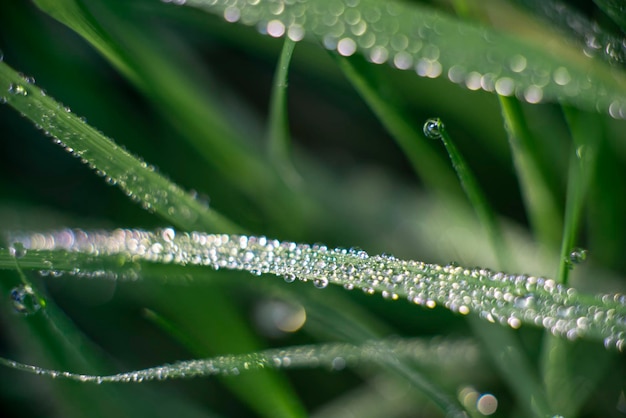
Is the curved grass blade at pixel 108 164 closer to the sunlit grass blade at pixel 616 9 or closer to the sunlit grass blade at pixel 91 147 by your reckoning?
the sunlit grass blade at pixel 91 147

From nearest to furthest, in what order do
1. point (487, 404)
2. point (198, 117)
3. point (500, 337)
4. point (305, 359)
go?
1. point (305, 359)
2. point (500, 337)
3. point (487, 404)
4. point (198, 117)

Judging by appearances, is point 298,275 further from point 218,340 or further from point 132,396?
point 218,340

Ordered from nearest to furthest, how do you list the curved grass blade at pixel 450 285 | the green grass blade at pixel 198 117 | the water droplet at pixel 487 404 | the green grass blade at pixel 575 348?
the curved grass blade at pixel 450 285, the green grass blade at pixel 575 348, the water droplet at pixel 487 404, the green grass blade at pixel 198 117

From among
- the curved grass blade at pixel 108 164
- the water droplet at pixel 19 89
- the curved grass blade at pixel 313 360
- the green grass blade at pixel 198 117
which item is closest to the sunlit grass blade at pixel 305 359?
the curved grass blade at pixel 313 360

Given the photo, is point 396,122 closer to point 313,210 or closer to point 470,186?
point 470,186

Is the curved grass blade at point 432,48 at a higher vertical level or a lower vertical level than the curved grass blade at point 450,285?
higher

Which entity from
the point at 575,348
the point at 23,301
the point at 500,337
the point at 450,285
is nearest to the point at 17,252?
the point at 23,301

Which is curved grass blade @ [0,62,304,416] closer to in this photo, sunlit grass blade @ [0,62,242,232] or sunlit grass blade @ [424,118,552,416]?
sunlit grass blade @ [0,62,242,232]
